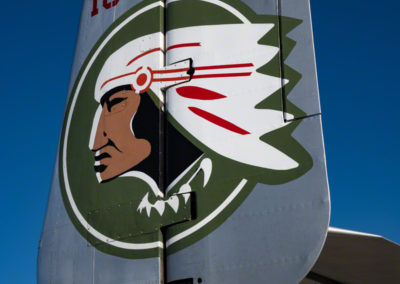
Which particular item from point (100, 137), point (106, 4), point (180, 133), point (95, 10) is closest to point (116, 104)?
point (100, 137)

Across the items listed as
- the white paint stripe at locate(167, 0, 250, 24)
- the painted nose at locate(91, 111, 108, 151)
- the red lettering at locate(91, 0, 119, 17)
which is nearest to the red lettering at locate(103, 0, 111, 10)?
the red lettering at locate(91, 0, 119, 17)

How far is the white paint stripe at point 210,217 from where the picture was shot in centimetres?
437

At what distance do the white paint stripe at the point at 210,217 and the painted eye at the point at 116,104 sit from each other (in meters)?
1.62

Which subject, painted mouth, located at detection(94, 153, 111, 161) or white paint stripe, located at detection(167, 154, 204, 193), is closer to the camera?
white paint stripe, located at detection(167, 154, 204, 193)

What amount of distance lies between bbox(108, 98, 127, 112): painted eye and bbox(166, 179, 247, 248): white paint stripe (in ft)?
5.32

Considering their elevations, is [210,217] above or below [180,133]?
below

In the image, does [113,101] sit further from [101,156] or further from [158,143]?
[158,143]

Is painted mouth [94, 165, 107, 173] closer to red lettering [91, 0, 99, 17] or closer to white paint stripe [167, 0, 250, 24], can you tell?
white paint stripe [167, 0, 250, 24]

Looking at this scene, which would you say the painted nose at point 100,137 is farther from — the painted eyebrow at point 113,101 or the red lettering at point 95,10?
the red lettering at point 95,10

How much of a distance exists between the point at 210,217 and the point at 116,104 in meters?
1.83

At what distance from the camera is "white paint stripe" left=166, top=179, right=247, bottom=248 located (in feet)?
14.3

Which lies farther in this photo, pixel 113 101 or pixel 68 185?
pixel 68 185

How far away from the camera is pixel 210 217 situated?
4.45 m

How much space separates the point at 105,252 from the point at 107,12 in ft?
9.47
